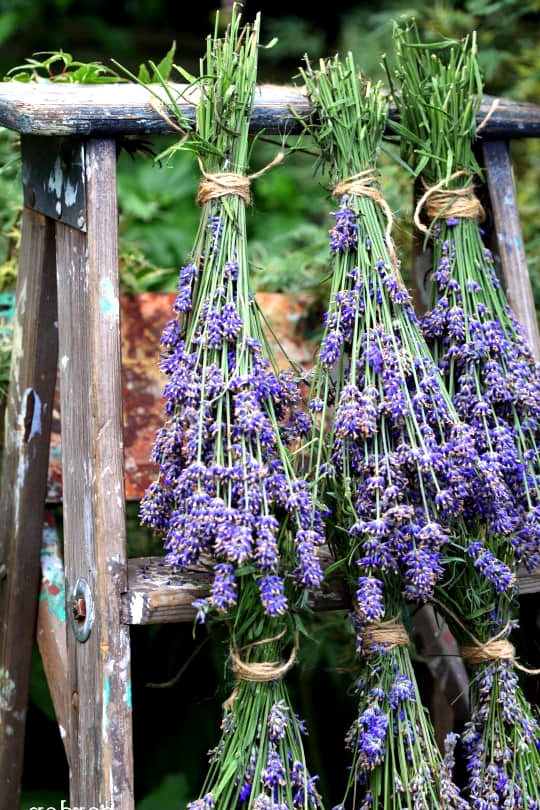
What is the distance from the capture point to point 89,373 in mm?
1817

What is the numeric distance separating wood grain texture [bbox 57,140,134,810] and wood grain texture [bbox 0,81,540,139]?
5 cm

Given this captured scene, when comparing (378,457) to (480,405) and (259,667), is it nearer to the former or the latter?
(480,405)

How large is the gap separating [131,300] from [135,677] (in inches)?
39.4

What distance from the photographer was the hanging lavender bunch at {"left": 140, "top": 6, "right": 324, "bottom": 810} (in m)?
1.59

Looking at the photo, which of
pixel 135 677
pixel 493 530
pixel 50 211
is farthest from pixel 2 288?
pixel 493 530

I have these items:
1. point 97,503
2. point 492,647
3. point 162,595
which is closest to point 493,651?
point 492,647

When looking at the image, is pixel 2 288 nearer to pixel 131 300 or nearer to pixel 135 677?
pixel 131 300

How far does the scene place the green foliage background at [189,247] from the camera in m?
2.69

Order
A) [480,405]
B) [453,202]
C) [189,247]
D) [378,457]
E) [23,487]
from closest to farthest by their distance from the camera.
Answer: [378,457], [480,405], [453,202], [23,487], [189,247]

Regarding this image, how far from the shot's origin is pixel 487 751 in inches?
72.0

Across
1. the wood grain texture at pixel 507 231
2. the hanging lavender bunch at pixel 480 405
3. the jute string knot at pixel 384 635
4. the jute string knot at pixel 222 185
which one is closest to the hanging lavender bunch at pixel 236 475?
the jute string knot at pixel 222 185

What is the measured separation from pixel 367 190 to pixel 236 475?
58 cm

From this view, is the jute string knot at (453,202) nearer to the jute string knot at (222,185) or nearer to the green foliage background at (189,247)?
the green foliage background at (189,247)

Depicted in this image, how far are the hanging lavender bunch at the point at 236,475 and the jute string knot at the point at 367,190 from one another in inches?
6.9
